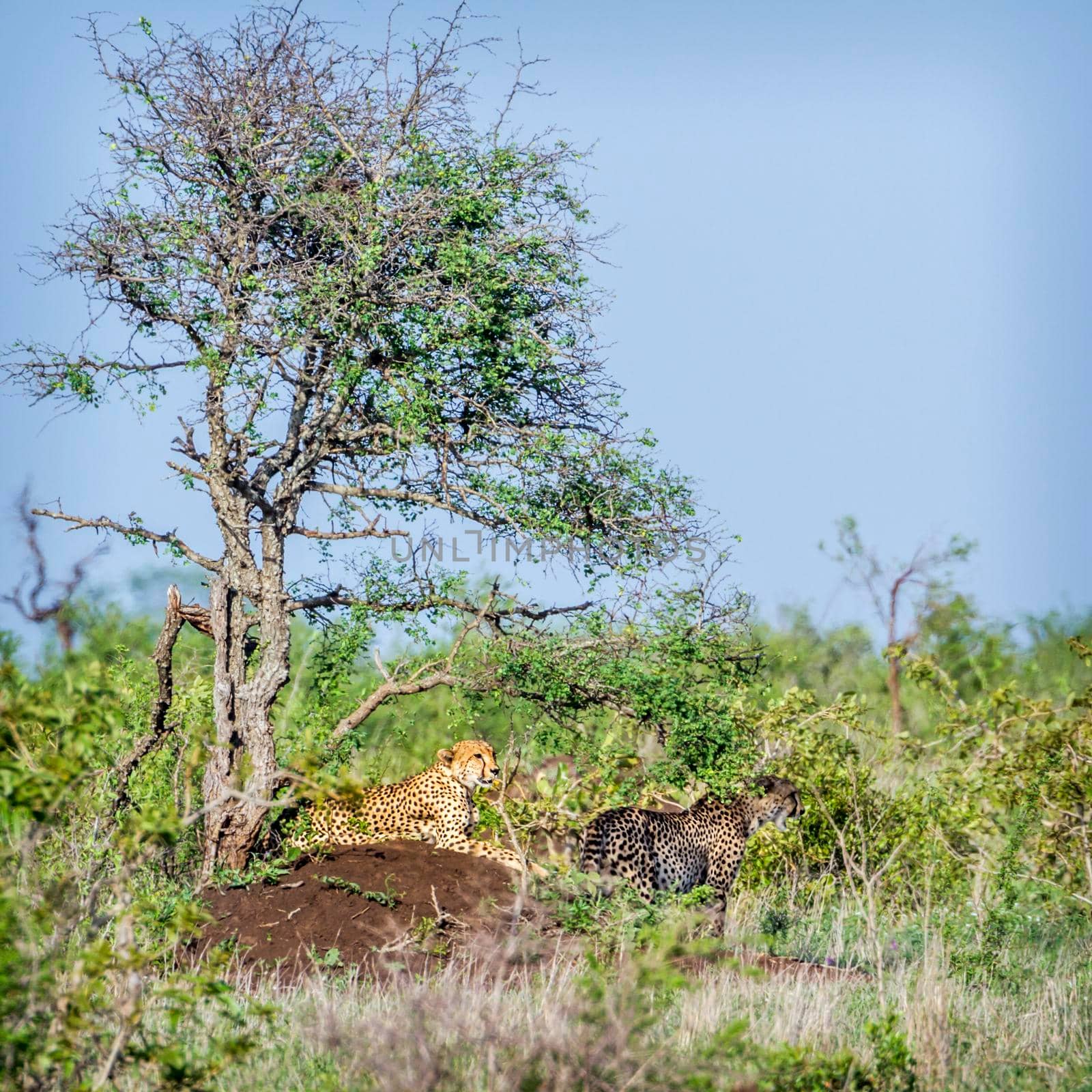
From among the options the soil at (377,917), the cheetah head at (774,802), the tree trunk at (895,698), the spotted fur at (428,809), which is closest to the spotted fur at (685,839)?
the cheetah head at (774,802)

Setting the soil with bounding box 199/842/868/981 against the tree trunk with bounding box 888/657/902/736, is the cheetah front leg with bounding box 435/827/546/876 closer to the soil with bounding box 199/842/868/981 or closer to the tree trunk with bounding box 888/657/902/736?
the soil with bounding box 199/842/868/981

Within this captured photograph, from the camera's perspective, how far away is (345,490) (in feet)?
37.3

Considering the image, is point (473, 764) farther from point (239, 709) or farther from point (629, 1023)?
point (629, 1023)

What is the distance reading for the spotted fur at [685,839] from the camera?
Result: 11.3 m

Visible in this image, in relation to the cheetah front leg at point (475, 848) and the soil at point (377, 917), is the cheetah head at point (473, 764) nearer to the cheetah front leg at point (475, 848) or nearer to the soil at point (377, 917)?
the cheetah front leg at point (475, 848)

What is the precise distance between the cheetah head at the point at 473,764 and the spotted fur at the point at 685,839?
1305 mm

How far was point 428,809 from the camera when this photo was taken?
41.4ft

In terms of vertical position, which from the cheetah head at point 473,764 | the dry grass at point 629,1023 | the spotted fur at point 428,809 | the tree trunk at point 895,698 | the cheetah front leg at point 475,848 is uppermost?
the tree trunk at point 895,698

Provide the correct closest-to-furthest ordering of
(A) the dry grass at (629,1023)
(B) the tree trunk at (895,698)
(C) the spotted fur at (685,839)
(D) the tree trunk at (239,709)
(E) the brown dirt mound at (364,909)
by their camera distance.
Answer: (A) the dry grass at (629,1023)
(E) the brown dirt mound at (364,909)
(D) the tree trunk at (239,709)
(C) the spotted fur at (685,839)
(B) the tree trunk at (895,698)

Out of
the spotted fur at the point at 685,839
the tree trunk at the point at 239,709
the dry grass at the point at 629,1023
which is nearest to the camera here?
the dry grass at the point at 629,1023

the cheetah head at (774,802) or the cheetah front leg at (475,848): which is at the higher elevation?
the cheetah head at (774,802)

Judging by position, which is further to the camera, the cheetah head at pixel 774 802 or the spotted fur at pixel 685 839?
the cheetah head at pixel 774 802

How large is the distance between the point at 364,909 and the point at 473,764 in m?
2.20

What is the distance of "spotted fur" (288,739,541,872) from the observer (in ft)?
40.5
